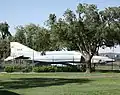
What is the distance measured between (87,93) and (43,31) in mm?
38665

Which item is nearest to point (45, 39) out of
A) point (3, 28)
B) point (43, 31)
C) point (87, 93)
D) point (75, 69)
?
point (43, 31)

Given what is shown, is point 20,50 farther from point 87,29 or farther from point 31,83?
point 31,83

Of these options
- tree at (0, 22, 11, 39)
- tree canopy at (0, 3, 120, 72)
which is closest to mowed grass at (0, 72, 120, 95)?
tree canopy at (0, 3, 120, 72)

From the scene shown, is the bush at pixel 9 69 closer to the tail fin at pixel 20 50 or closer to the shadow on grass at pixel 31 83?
the tail fin at pixel 20 50

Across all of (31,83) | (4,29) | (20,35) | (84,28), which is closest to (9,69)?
(84,28)

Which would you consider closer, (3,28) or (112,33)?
(112,33)

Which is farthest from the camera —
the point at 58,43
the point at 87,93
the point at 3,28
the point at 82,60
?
the point at 3,28

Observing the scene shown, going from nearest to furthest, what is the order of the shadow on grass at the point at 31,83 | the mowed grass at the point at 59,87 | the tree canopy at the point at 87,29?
the mowed grass at the point at 59,87
the shadow on grass at the point at 31,83
the tree canopy at the point at 87,29

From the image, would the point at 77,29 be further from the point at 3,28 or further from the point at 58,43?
the point at 3,28

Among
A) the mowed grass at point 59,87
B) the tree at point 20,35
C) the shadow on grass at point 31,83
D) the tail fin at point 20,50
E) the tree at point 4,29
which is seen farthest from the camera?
the tree at point 4,29

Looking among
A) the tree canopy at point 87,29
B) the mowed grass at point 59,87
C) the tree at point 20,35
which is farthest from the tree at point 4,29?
the mowed grass at point 59,87

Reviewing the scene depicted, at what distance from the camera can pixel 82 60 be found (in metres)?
65.9

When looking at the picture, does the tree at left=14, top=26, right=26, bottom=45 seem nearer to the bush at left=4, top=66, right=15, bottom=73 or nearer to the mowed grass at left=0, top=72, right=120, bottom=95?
the bush at left=4, top=66, right=15, bottom=73

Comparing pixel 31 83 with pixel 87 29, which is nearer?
pixel 31 83
